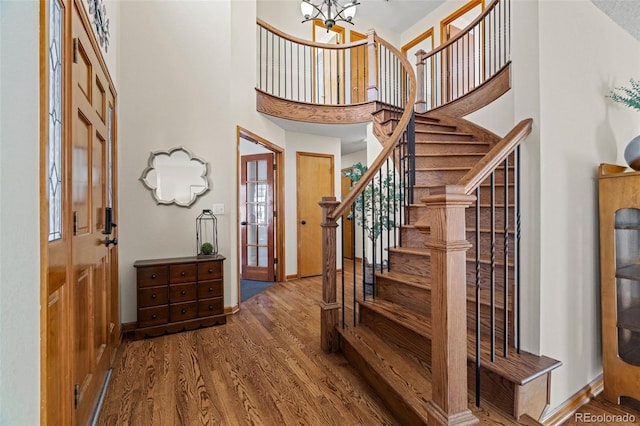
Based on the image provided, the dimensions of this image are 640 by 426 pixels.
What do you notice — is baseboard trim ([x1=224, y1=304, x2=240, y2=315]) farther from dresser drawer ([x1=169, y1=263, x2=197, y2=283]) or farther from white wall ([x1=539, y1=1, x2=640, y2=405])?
white wall ([x1=539, y1=1, x2=640, y2=405])

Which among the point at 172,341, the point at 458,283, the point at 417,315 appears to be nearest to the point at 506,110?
the point at 417,315

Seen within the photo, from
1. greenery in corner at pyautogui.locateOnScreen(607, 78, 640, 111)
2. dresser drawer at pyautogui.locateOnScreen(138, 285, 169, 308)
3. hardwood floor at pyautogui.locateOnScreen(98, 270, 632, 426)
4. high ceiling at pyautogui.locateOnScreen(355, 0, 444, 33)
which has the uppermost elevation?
high ceiling at pyautogui.locateOnScreen(355, 0, 444, 33)

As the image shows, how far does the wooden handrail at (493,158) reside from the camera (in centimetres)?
132

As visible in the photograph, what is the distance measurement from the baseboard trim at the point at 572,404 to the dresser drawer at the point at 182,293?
2.66m

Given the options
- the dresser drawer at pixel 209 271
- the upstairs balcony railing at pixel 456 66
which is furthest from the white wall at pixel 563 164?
the upstairs balcony railing at pixel 456 66

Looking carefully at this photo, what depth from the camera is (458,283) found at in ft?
3.94

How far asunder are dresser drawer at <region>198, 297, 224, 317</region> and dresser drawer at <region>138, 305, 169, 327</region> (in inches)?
11.3

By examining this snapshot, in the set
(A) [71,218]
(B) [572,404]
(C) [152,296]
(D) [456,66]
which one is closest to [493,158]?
(B) [572,404]

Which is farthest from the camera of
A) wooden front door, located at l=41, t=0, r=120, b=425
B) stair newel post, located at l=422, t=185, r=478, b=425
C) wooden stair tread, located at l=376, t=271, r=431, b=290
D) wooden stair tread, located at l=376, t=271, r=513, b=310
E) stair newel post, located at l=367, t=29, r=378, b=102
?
stair newel post, located at l=367, t=29, r=378, b=102

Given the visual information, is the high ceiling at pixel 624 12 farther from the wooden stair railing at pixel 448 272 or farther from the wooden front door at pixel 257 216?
the wooden front door at pixel 257 216

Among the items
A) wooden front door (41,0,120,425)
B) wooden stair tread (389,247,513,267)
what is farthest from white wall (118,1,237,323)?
wooden stair tread (389,247,513,267)

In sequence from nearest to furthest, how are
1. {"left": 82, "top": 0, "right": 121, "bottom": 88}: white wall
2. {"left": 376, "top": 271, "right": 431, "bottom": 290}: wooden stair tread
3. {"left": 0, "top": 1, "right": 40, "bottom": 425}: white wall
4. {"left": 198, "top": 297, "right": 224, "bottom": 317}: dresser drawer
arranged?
{"left": 0, "top": 1, "right": 40, "bottom": 425}: white wall, {"left": 376, "top": 271, "right": 431, "bottom": 290}: wooden stair tread, {"left": 82, "top": 0, "right": 121, "bottom": 88}: white wall, {"left": 198, "top": 297, "right": 224, "bottom": 317}: dresser drawer

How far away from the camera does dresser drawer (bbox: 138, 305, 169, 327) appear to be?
2717 millimetres

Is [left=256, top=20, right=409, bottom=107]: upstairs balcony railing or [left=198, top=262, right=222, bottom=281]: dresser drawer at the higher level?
[left=256, top=20, right=409, bottom=107]: upstairs balcony railing
